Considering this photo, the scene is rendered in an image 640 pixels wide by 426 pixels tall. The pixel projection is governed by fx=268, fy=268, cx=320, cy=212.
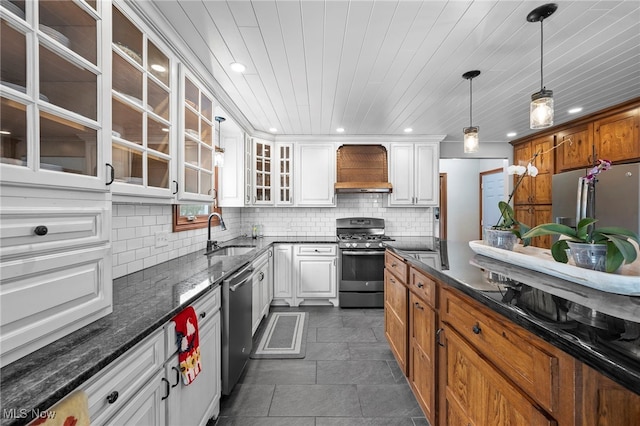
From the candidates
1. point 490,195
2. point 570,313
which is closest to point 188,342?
point 570,313

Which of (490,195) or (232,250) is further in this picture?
(490,195)

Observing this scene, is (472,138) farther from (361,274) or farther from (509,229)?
(361,274)

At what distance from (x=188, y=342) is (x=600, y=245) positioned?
1698 millimetres

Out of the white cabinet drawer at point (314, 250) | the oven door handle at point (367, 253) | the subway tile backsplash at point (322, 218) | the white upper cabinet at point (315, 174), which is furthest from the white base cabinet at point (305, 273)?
the white upper cabinet at point (315, 174)

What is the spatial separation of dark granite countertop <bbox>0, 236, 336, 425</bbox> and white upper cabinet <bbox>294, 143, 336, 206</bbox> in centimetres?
252

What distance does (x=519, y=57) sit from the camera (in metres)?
2.00

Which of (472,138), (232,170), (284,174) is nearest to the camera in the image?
(472,138)

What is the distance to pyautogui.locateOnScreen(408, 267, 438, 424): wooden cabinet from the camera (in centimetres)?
145

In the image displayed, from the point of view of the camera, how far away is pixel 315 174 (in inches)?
161

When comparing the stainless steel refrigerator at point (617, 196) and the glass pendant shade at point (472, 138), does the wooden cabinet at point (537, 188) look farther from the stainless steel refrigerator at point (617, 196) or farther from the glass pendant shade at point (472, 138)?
the glass pendant shade at point (472, 138)

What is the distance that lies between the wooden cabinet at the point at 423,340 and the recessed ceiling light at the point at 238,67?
1.99m

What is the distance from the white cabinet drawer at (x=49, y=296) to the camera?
70 centimetres

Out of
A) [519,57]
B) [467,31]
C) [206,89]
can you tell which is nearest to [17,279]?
[206,89]

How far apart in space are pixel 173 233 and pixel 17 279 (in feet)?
5.20
